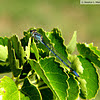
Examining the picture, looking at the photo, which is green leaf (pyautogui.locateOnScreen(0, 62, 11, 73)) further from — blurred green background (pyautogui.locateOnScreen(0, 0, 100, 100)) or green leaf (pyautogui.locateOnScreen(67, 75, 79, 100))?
blurred green background (pyautogui.locateOnScreen(0, 0, 100, 100))

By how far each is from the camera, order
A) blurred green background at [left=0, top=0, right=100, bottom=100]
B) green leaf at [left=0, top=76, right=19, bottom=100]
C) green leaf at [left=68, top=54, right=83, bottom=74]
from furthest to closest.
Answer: blurred green background at [left=0, top=0, right=100, bottom=100], green leaf at [left=68, top=54, right=83, bottom=74], green leaf at [left=0, top=76, right=19, bottom=100]

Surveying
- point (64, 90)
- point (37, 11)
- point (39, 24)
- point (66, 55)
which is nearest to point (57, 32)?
point (66, 55)

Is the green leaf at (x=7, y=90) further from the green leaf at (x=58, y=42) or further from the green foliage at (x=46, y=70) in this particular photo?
the green leaf at (x=58, y=42)

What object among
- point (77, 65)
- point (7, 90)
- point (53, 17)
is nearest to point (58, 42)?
point (77, 65)

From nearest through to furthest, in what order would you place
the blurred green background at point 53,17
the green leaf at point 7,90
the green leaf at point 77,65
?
the green leaf at point 7,90 → the green leaf at point 77,65 → the blurred green background at point 53,17

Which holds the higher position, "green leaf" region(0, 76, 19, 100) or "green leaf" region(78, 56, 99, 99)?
"green leaf" region(0, 76, 19, 100)

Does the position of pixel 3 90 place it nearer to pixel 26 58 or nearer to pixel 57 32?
pixel 26 58

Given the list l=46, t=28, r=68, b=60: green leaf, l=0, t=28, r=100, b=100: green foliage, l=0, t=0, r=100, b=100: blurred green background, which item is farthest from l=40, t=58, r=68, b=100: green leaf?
l=0, t=0, r=100, b=100: blurred green background

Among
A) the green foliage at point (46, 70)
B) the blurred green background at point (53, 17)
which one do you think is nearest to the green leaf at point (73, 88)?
the green foliage at point (46, 70)

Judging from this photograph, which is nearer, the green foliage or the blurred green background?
the green foliage
